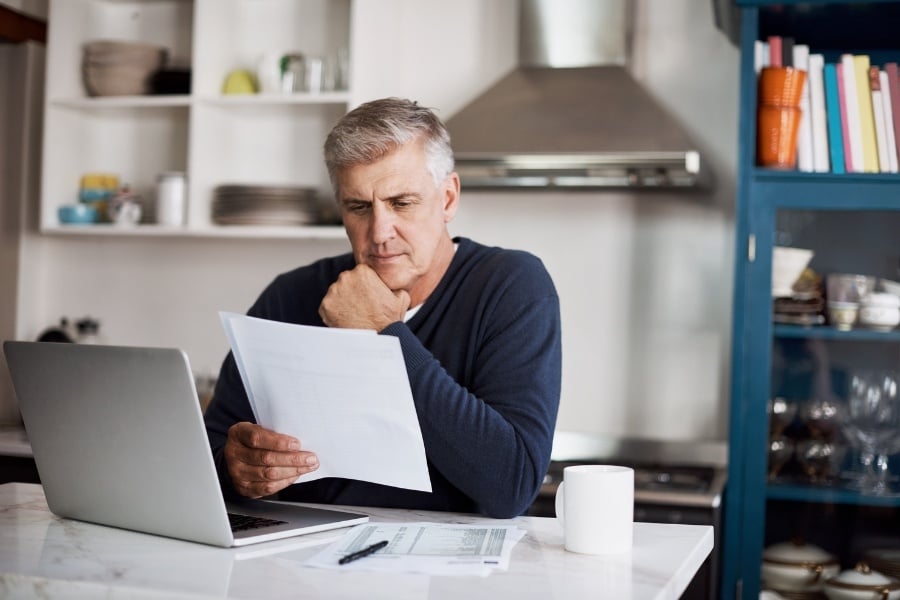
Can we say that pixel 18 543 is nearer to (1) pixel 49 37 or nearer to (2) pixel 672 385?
(2) pixel 672 385

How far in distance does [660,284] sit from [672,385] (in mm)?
290

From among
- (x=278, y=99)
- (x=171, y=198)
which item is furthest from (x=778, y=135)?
(x=171, y=198)

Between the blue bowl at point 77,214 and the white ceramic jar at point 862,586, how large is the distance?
2.37 meters

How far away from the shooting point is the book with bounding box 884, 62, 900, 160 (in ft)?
8.84

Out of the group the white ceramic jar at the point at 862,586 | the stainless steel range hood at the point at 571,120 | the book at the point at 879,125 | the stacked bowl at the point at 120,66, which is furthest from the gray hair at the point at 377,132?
the stacked bowl at the point at 120,66

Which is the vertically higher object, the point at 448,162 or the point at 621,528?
the point at 448,162

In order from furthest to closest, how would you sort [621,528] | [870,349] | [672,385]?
[672,385], [870,349], [621,528]

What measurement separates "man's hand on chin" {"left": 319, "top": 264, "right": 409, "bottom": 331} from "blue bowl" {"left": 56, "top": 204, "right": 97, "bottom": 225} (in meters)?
2.03

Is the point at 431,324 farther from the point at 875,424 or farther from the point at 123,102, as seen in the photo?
the point at 123,102

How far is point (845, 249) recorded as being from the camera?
2.72 m

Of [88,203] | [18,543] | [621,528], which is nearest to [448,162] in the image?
[621,528]

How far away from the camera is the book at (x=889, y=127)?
2693mm

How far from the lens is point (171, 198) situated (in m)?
3.35

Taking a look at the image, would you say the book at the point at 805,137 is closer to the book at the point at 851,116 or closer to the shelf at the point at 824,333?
the book at the point at 851,116
